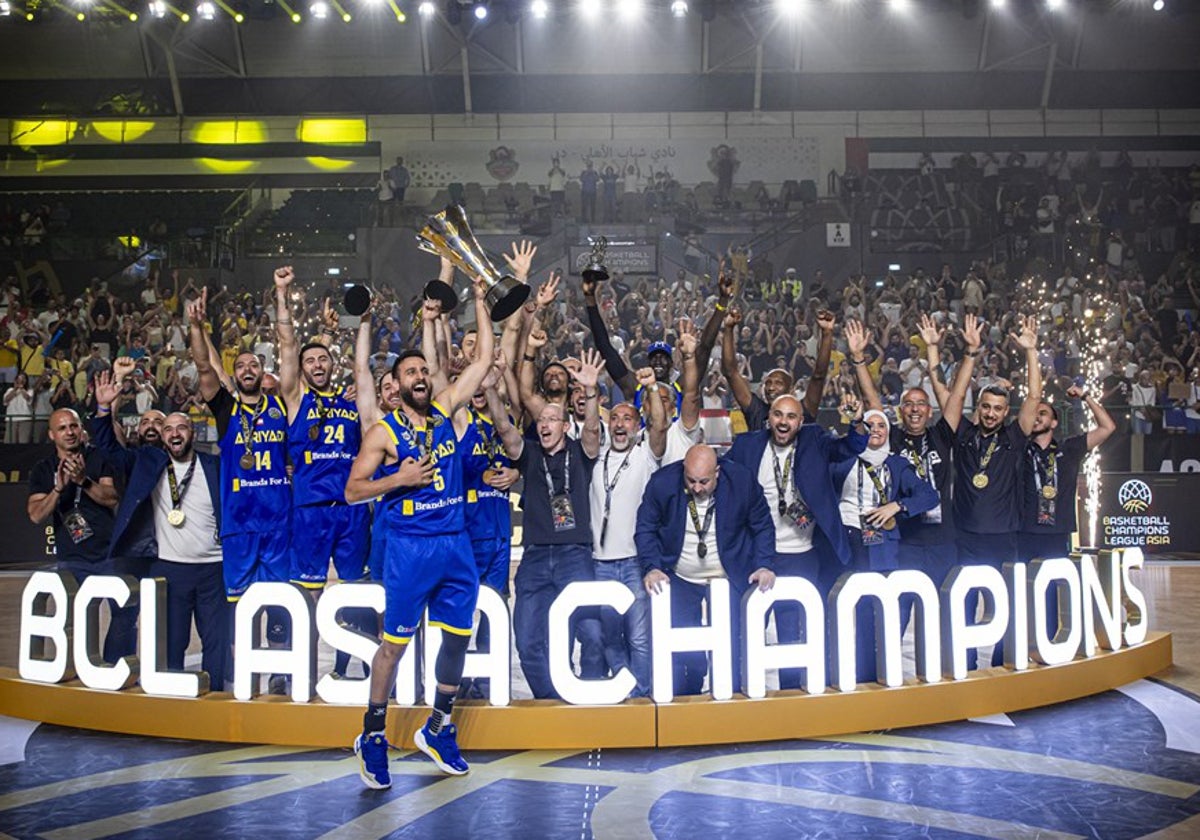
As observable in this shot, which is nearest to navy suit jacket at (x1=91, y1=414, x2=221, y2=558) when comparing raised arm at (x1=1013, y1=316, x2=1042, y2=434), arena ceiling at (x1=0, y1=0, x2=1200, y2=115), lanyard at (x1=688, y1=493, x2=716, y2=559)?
lanyard at (x1=688, y1=493, x2=716, y2=559)

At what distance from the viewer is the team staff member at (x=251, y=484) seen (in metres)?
7.61

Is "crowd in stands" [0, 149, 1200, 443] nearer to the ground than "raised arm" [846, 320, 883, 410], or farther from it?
farther from it

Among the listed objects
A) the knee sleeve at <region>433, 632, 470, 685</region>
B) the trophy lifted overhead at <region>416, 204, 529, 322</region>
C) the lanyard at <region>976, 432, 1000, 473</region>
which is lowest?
the knee sleeve at <region>433, 632, 470, 685</region>

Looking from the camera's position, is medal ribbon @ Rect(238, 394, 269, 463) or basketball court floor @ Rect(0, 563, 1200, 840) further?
medal ribbon @ Rect(238, 394, 269, 463)

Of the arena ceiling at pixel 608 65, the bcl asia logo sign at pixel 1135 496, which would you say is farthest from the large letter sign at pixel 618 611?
the arena ceiling at pixel 608 65

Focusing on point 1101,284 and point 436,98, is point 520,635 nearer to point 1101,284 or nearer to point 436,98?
point 1101,284

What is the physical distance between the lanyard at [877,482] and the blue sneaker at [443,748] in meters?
3.19

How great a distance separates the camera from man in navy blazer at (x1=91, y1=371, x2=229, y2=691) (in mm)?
7680

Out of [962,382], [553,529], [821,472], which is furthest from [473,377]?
[962,382]

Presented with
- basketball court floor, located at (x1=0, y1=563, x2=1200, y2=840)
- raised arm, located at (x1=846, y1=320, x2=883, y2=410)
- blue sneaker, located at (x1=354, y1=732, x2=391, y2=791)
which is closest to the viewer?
basketball court floor, located at (x1=0, y1=563, x2=1200, y2=840)

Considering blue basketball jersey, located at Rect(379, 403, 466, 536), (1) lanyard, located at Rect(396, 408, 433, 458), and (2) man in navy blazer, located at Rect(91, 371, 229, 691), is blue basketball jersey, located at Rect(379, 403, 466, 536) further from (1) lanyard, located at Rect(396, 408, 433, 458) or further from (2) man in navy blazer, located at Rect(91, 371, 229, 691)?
(2) man in navy blazer, located at Rect(91, 371, 229, 691)

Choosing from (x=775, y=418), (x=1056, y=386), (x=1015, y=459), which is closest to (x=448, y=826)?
(x=775, y=418)

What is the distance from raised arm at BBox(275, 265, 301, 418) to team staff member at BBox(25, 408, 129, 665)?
4.08 feet

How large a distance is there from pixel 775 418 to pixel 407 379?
2.37m
